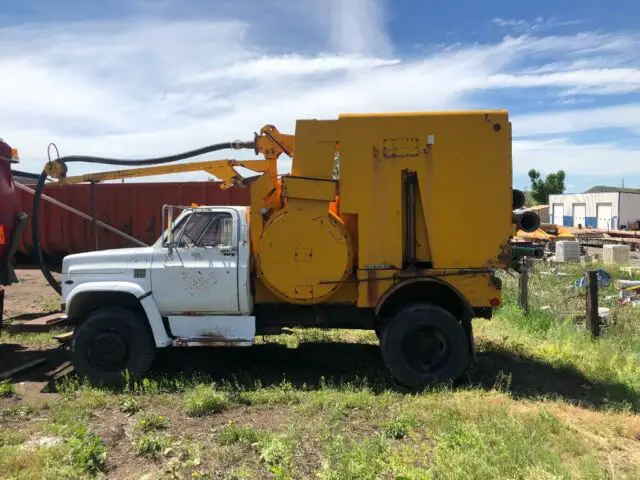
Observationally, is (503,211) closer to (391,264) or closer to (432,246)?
(432,246)

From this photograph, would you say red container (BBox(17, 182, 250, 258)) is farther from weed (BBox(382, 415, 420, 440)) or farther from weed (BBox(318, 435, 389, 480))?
weed (BBox(318, 435, 389, 480))

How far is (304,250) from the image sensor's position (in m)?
6.36

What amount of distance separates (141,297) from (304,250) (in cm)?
202

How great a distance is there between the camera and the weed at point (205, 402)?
5.49 m

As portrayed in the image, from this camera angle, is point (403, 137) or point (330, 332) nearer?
point (403, 137)

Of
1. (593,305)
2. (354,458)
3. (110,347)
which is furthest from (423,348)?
(110,347)

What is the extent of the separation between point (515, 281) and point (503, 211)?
8251mm

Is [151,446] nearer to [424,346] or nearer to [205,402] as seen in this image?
[205,402]

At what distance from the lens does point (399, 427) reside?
193 inches

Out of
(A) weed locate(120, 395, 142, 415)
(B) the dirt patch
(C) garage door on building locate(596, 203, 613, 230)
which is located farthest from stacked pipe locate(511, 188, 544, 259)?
(C) garage door on building locate(596, 203, 613, 230)

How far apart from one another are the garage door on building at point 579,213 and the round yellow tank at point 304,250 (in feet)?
206

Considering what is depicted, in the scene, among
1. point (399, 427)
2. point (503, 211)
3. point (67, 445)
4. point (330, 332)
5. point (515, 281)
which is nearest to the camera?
point (67, 445)

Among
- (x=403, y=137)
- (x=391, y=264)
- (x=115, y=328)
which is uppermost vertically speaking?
(x=403, y=137)

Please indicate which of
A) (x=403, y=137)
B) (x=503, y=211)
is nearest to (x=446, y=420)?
(x=503, y=211)
